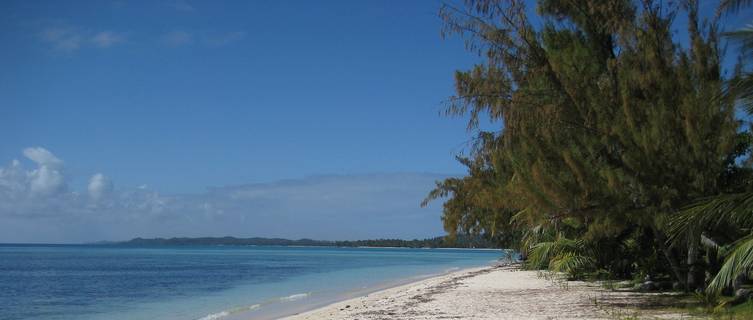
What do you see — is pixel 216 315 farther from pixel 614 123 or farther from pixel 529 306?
pixel 614 123

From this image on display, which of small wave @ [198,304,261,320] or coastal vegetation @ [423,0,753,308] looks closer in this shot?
coastal vegetation @ [423,0,753,308]

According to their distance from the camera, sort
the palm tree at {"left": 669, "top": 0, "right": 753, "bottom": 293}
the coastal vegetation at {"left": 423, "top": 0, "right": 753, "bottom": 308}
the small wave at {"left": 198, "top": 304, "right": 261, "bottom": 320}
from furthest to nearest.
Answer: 1. the small wave at {"left": 198, "top": 304, "right": 261, "bottom": 320}
2. the coastal vegetation at {"left": 423, "top": 0, "right": 753, "bottom": 308}
3. the palm tree at {"left": 669, "top": 0, "right": 753, "bottom": 293}

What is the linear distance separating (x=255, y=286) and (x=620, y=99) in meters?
25.6

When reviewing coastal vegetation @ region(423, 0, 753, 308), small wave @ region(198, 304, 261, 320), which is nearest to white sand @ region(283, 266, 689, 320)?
coastal vegetation @ region(423, 0, 753, 308)

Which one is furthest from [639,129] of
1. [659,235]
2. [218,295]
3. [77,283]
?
[77,283]

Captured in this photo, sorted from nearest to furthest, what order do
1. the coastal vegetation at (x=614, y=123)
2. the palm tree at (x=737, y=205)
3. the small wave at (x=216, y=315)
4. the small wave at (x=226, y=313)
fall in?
the palm tree at (x=737, y=205), the coastal vegetation at (x=614, y=123), the small wave at (x=216, y=315), the small wave at (x=226, y=313)

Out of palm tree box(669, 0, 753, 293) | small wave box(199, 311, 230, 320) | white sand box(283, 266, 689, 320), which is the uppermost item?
palm tree box(669, 0, 753, 293)

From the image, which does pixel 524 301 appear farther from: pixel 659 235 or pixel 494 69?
pixel 494 69

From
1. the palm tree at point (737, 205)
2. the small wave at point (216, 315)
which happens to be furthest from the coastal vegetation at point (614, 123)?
the small wave at point (216, 315)

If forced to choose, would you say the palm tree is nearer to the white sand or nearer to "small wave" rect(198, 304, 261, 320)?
the white sand

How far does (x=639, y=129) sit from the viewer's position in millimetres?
10844

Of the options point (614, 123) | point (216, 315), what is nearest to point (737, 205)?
point (614, 123)

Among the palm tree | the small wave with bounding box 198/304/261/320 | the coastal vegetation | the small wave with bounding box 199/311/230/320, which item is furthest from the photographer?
the small wave with bounding box 198/304/261/320

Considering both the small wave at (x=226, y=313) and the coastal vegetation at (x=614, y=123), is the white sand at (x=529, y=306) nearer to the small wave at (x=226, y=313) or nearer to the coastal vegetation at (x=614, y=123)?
the coastal vegetation at (x=614, y=123)
